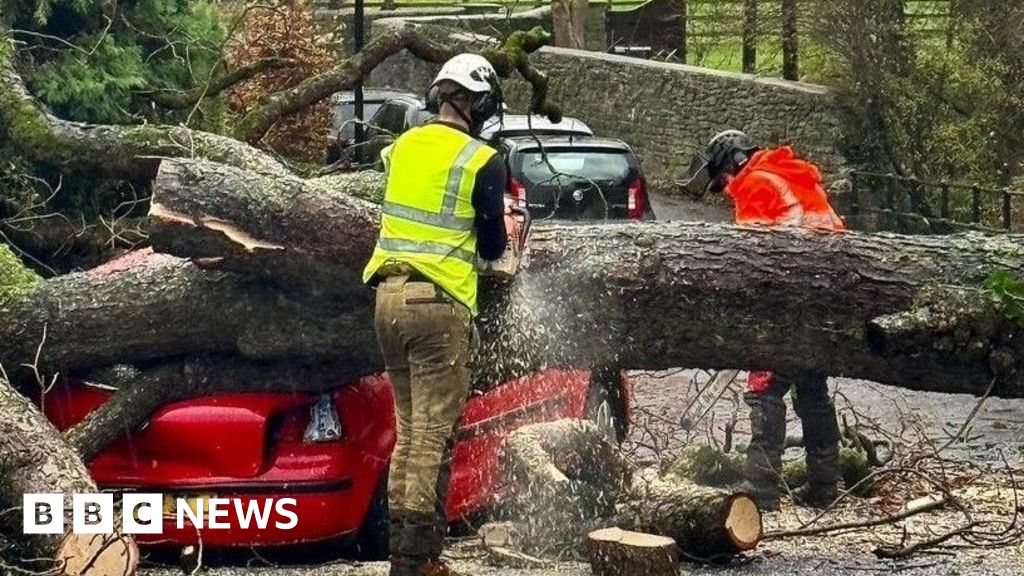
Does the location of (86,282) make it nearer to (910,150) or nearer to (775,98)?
(910,150)

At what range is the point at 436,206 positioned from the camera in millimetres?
6555

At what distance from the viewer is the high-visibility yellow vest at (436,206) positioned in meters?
6.53

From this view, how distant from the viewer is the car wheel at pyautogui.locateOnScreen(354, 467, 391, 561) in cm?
740

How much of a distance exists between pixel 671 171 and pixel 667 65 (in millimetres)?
1430

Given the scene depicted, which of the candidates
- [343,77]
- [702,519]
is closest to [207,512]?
[702,519]

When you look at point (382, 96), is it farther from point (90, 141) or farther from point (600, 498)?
point (600, 498)

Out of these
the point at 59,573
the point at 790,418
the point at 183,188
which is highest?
the point at 183,188

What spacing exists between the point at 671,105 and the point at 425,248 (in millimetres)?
17938

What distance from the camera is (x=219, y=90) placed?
10258 mm

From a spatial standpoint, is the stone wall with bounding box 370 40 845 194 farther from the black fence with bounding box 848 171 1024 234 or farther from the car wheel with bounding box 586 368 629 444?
the car wheel with bounding box 586 368 629 444

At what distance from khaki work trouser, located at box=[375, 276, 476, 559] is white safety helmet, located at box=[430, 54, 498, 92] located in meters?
0.72

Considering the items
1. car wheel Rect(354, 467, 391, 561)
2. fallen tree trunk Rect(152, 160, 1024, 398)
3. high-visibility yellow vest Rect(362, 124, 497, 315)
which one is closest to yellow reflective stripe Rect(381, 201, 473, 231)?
high-visibility yellow vest Rect(362, 124, 497, 315)

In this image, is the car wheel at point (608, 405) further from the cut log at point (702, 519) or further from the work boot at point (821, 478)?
the work boot at point (821, 478)

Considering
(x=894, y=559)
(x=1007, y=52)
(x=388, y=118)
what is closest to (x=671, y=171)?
(x=388, y=118)
